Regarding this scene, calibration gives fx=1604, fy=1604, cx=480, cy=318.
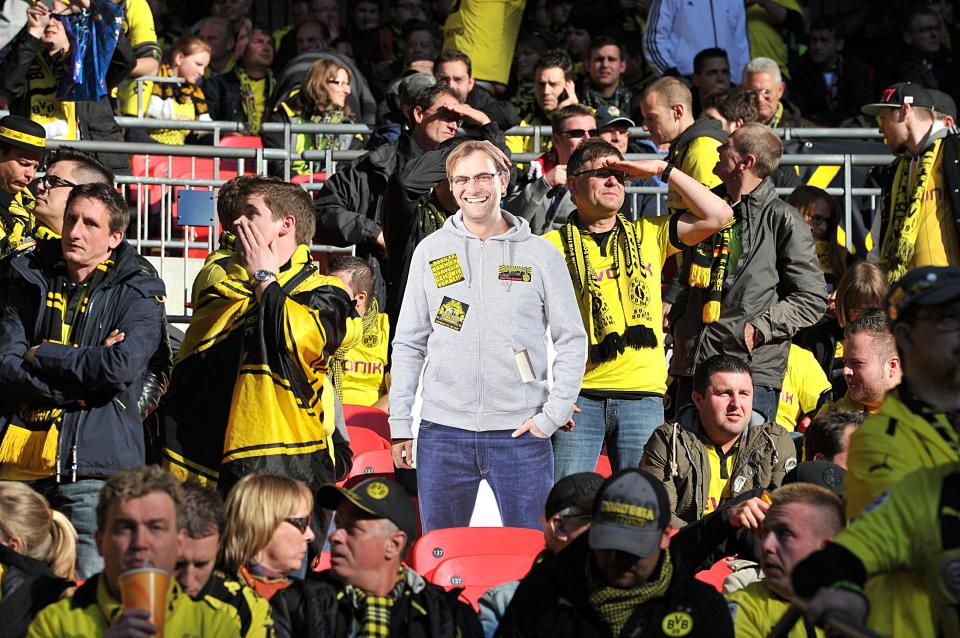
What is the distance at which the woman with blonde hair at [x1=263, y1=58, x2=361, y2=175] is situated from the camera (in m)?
11.3

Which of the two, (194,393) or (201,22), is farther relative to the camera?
(201,22)

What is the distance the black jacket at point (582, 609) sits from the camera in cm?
478

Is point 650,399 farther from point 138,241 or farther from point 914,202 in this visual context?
point 138,241

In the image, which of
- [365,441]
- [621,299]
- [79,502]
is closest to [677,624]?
[79,502]

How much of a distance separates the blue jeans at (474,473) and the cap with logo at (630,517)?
6.17 feet

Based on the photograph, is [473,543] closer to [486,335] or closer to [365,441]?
[486,335]

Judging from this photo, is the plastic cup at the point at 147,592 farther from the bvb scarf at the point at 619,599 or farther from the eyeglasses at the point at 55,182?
the eyeglasses at the point at 55,182

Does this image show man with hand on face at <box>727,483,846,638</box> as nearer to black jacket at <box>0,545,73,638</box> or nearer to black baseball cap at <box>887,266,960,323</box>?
black baseball cap at <box>887,266,960,323</box>

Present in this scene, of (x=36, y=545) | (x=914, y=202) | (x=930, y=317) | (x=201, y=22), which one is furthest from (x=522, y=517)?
(x=201, y=22)

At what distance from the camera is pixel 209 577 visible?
201 inches

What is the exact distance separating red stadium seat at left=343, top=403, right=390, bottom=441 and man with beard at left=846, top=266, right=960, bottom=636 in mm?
4841

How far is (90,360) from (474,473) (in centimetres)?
166

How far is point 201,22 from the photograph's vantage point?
1455 cm

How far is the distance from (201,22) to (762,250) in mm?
7797
